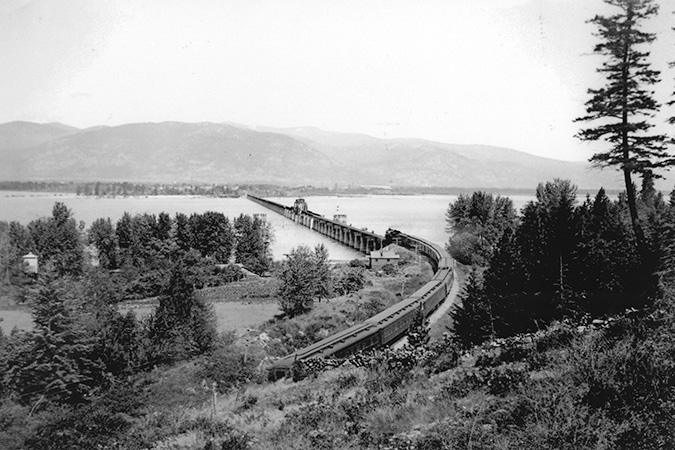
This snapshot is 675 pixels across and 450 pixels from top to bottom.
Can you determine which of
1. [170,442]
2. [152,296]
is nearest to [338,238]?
[152,296]

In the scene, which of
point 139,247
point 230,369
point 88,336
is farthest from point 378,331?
point 139,247

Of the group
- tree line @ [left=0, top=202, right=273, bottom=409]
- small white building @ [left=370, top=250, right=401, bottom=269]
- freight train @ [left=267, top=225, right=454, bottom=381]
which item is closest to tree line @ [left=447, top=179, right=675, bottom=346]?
freight train @ [left=267, top=225, right=454, bottom=381]

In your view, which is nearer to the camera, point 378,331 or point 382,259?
point 378,331

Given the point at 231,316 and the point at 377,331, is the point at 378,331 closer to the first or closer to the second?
the point at 377,331

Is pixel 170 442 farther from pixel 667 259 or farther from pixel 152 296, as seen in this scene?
pixel 152 296

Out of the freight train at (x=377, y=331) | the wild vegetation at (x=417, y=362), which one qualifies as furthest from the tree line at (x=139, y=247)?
the freight train at (x=377, y=331)

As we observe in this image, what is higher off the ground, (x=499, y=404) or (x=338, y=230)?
(x=499, y=404)
